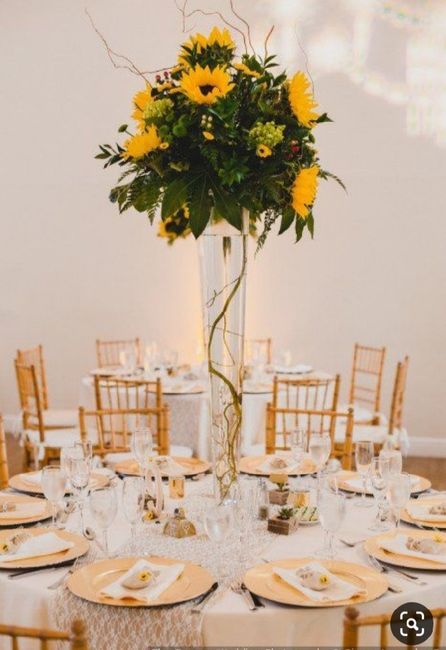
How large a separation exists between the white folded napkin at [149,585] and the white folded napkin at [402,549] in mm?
552

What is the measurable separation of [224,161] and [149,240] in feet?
17.7

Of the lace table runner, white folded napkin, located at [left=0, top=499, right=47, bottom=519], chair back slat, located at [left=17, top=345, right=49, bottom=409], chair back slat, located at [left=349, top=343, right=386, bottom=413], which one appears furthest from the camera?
chair back slat, located at [left=349, top=343, right=386, bottom=413]

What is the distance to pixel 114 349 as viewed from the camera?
25.4ft

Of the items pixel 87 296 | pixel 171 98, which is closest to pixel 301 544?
pixel 171 98

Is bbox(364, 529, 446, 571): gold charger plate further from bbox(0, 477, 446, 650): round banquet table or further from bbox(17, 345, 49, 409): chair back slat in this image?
bbox(17, 345, 49, 409): chair back slat

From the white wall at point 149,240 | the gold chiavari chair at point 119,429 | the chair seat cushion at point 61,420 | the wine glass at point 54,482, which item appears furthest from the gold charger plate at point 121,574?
the white wall at point 149,240

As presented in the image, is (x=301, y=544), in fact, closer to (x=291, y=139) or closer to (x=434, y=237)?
(x=291, y=139)

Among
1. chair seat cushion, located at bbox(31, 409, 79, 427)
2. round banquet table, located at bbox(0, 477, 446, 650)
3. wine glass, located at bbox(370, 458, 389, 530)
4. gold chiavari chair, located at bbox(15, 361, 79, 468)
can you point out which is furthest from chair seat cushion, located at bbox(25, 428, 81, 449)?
round banquet table, located at bbox(0, 477, 446, 650)

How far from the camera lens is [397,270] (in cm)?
721

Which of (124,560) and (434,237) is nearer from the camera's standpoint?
(124,560)

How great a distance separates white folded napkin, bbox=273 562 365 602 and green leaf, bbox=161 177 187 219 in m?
0.99

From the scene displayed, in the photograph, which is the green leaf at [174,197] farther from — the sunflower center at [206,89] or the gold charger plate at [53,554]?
the gold charger plate at [53,554]

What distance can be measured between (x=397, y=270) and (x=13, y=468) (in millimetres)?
3444

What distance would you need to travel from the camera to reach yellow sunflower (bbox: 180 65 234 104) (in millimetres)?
2348
